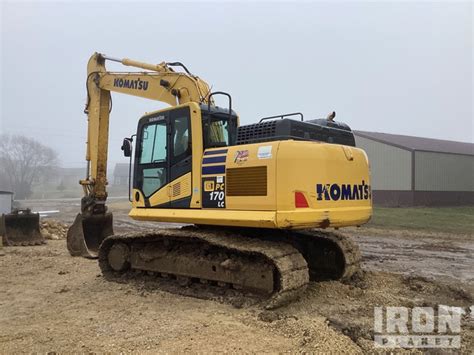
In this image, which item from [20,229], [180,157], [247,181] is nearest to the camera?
[247,181]

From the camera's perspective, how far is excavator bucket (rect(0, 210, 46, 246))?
40.8 feet

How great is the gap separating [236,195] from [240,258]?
0.91m

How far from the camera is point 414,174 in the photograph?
2761cm

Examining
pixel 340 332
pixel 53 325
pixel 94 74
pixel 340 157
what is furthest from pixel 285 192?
pixel 94 74

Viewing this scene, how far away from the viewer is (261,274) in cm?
630

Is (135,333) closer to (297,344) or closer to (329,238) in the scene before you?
(297,344)

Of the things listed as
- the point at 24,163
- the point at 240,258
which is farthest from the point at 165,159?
the point at 24,163

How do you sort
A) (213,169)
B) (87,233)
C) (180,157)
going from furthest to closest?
(87,233) < (180,157) < (213,169)

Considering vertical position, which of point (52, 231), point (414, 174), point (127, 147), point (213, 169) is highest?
point (414, 174)

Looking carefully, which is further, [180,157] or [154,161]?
[154,161]

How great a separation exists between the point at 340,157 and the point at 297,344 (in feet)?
9.20

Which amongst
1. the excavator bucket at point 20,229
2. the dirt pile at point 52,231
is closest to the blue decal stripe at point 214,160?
the excavator bucket at point 20,229

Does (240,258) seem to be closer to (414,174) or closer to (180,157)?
(180,157)

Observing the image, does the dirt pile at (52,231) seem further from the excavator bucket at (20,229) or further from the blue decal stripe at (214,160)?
the blue decal stripe at (214,160)
